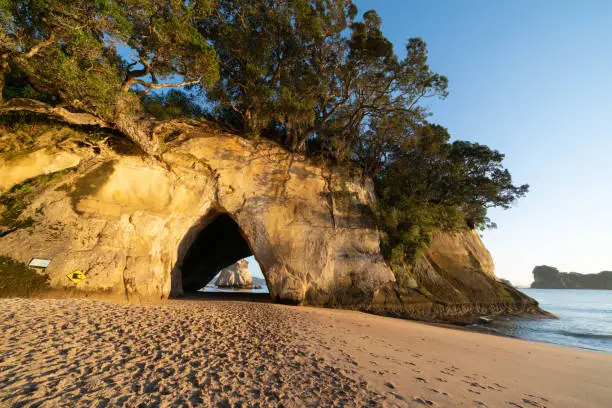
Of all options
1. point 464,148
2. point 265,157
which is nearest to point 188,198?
point 265,157

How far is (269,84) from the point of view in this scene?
1282 centimetres

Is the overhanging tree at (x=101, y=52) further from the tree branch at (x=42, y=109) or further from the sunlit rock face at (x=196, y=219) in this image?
the sunlit rock face at (x=196, y=219)

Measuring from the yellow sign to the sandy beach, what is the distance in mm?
2026

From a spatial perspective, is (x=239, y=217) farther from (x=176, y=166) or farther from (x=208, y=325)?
(x=208, y=325)

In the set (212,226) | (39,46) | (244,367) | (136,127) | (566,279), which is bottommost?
(566,279)

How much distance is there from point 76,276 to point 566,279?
16724 cm

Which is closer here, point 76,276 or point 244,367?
point 244,367

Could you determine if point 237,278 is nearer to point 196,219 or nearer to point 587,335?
point 196,219

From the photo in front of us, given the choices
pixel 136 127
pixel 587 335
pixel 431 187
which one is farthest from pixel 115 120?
pixel 587 335

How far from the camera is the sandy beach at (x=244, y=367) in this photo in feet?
7.80

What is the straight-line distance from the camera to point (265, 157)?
13992 mm

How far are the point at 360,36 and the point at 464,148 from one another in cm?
1257

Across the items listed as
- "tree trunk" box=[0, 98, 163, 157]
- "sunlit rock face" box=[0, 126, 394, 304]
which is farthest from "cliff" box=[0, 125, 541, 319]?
"tree trunk" box=[0, 98, 163, 157]

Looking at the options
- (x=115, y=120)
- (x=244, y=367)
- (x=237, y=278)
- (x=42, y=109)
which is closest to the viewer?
(x=244, y=367)
